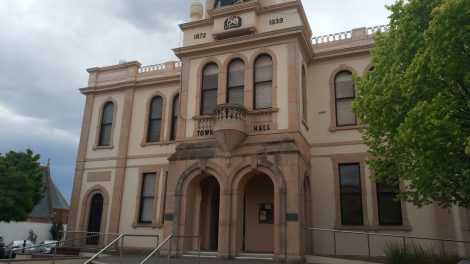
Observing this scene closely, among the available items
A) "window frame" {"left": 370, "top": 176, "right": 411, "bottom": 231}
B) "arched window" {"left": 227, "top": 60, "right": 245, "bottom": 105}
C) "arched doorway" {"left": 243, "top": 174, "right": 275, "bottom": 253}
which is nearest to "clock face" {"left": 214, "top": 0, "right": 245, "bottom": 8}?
"arched window" {"left": 227, "top": 60, "right": 245, "bottom": 105}

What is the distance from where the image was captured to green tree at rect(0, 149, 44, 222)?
21.5m

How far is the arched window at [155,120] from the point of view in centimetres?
2060

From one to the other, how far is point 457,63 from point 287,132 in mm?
6362

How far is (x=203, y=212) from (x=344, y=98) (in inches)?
311

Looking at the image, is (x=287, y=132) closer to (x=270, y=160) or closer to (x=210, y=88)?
(x=270, y=160)

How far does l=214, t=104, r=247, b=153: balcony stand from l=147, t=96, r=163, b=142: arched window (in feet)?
21.9

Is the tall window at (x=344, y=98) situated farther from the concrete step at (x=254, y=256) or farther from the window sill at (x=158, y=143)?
the window sill at (x=158, y=143)

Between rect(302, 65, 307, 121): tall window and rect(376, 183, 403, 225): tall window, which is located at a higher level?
rect(302, 65, 307, 121): tall window

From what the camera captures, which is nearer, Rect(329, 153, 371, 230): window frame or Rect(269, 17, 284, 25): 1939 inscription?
Rect(329, 153, 371, 230): window frame

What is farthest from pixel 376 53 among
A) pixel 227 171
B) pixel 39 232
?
pixel 39 232

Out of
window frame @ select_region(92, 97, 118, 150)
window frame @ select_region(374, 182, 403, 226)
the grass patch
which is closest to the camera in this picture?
the grass patch

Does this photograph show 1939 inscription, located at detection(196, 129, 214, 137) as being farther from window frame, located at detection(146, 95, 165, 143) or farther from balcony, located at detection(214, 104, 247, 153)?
window frame, located at detection(146, 95, 165, 143)

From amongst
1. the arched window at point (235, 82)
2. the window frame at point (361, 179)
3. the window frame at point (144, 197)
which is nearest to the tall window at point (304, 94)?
the window frame at point (361, 179)

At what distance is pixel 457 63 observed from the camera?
9398 millimetres
